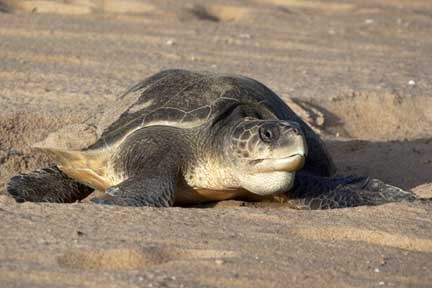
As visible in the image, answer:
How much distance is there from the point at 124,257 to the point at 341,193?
1570 millimetres

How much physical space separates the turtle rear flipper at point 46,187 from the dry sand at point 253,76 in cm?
52

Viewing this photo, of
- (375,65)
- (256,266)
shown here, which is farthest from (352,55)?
(256,266)

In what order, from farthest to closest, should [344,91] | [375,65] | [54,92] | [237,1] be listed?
[237,1] → [375,65] → [344,91] → [54,92]

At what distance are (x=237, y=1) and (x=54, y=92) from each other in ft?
14.9

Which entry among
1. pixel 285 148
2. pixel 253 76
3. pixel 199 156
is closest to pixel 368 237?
pixel 285 148

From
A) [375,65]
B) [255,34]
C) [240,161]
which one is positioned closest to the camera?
[240,161]

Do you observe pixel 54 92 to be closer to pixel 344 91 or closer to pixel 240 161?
pixel 344 91

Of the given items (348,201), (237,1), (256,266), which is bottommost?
(237,1)

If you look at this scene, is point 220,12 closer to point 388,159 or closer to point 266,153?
point 388,159

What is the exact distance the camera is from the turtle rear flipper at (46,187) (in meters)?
4.59

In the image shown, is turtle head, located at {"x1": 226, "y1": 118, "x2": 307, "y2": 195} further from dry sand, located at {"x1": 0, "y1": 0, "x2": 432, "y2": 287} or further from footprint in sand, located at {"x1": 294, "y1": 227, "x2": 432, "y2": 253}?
footprint in sand, located at {"x1": 294, "y1": 227, "x2": 432, "y2": 253}

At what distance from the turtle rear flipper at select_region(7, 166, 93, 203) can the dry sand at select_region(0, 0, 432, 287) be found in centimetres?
52

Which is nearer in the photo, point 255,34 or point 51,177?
point 51,177

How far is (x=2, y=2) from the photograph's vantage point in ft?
30.7
